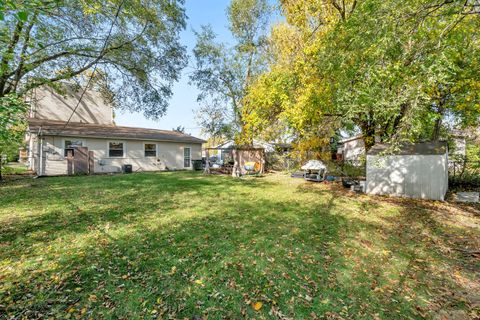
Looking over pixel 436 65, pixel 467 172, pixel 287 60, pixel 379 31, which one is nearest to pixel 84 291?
pixel 436 65

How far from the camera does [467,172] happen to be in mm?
10492

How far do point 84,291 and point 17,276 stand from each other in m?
1.14

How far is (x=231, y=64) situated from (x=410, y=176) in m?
15.6

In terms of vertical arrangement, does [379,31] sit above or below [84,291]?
above

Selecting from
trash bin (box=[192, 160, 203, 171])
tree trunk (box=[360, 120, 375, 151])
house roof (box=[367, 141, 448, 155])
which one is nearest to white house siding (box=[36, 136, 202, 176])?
trash bin (box=[192, 160, 203, 171])

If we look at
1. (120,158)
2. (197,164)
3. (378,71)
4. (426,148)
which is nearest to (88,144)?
(120,158)

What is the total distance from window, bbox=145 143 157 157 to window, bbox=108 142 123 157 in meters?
1.86

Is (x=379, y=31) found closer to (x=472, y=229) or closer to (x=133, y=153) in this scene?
(x=472, y=229)

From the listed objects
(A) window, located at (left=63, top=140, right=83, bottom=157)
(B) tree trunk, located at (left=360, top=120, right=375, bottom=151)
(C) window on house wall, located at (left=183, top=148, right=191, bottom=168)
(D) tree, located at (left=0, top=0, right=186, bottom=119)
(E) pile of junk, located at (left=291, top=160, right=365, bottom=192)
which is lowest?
(E) pile of junk, located at (left=291, top=160, right=365, bottom=192)

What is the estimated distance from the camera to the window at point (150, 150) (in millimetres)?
17278

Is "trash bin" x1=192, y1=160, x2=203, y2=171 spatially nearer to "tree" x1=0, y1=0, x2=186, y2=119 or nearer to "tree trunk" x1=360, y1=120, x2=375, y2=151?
"tree" x1=0, y1=0, x2=186, y2=119

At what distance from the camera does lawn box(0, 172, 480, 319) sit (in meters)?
2.69

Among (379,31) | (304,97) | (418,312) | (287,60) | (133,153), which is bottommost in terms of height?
(418,312)

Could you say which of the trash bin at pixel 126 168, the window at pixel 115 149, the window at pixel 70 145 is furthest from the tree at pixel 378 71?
the window at pixel 70 145
